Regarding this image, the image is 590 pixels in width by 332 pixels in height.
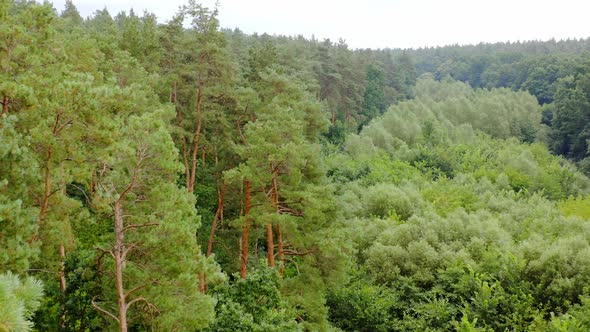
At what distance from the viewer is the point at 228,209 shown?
22734 mm

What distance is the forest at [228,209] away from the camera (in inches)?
386

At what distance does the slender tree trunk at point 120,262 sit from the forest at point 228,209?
44 millimetres

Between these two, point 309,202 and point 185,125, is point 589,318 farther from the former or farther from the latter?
point 185,125

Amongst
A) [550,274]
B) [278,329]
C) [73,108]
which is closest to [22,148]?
[73,108]

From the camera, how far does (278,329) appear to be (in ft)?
36.5

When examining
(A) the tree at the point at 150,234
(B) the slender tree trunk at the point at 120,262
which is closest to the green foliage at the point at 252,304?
(A) the tree at the point at 150,234

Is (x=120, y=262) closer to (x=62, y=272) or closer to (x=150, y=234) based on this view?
(x=150, y=234)

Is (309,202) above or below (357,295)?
above

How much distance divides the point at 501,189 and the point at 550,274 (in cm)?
1990

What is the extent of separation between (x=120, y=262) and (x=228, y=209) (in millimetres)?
12683

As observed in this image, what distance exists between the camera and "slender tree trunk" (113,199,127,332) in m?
9.83

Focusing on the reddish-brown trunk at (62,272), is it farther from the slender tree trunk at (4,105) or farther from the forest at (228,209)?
the slender tree trunk at (4,105)

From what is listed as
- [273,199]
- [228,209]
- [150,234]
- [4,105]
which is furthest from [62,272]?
[228,209]

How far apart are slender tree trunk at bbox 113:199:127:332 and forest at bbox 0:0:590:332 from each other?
4 centimetres
